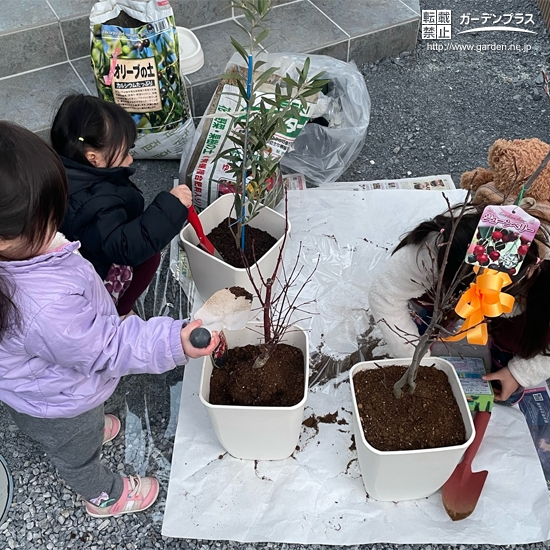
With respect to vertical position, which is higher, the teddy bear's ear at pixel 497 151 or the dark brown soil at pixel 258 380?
the teddy bear's ear at pixel 497 151

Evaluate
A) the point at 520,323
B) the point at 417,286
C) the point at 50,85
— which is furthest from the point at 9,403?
the point at 50,85

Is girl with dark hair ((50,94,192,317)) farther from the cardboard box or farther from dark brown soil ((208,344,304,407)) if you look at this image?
the cardboard box

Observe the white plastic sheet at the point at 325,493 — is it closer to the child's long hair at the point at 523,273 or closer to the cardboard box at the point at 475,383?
the cardboard box at the point at 475,383

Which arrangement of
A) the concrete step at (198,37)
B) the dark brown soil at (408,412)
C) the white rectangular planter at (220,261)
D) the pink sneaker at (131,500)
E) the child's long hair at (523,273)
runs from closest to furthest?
the child's long hair at (523,273), the dark brown soil at (408,412), the pink sneaker at (131,500), the white rectangular planter at (220,261), the concrete step at (198,37)

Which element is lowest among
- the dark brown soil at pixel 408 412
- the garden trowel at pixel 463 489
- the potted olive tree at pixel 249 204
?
the garden trowel at pixel 463 489

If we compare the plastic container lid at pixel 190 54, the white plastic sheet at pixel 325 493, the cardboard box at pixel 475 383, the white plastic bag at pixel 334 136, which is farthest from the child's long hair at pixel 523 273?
the plastic container lid at pixel 190 54

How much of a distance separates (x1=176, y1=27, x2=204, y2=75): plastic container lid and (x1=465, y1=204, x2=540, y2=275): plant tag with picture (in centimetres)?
162

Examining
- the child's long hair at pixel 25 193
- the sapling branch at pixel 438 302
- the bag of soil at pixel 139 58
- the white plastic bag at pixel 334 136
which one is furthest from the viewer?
the white plastic bag at pixel 334 136

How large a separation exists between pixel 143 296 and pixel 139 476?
0.56 metres

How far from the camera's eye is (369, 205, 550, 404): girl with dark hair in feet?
3.59

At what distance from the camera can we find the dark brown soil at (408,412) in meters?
1.17

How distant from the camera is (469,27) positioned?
280 cm

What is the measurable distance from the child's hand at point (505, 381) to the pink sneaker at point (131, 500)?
86 centimetres

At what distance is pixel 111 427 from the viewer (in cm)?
142
